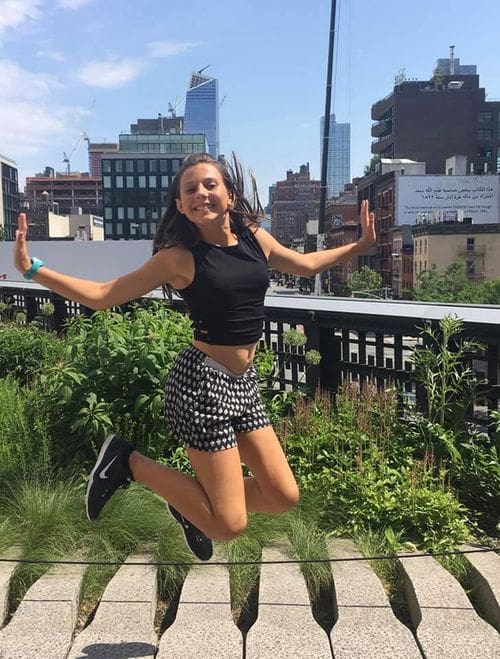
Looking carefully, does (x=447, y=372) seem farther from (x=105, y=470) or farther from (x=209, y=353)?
(x=105, y=470)

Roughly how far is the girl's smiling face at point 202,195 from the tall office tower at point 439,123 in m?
112

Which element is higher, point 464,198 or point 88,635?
point 464,198

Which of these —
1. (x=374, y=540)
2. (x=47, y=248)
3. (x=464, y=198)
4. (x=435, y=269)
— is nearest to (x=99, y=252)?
(x=47, y=248)

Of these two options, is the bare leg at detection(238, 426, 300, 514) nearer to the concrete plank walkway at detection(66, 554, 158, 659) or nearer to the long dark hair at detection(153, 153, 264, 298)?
the concrete plank walkway at detection(66, 554, 158, 659)

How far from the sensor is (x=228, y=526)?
8.99ft

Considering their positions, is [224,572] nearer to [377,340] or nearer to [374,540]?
[374,540]

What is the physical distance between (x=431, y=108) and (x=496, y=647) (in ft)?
385

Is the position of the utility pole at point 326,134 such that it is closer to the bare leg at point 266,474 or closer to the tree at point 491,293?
the bare leg at point 266,474

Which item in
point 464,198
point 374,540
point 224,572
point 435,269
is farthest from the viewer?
point 464,198

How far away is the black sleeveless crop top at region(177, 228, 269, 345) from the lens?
276cm

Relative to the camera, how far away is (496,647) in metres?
2.62

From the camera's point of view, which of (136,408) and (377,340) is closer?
(136,408)

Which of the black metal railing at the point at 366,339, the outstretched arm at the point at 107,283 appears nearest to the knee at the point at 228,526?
the outstretched arm at the point at 107,283

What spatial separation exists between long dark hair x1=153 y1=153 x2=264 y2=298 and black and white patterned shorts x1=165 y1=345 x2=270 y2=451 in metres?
0.50
